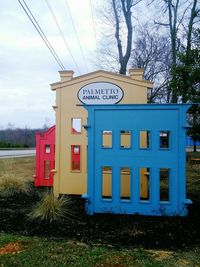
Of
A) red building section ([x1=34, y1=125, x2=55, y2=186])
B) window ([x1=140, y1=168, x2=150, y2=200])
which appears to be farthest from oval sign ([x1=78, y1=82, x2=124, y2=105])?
red building section ([x1=34, y1=125, x2=55, y2=186])

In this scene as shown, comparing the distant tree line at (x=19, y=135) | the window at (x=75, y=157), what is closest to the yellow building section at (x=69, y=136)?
the window at (x=75, y=157)

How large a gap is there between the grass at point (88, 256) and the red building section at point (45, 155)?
5243 mm

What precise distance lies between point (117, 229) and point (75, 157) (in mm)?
3067

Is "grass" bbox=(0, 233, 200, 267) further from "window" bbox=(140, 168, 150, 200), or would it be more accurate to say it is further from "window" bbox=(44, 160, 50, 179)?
"window" bbox=(44, 160, 50, 179)

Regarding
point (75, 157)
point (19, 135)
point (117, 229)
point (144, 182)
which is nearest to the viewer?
point (117, 229)

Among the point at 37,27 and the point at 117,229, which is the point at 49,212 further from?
the point at 37,27

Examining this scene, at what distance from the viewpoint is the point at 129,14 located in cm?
1739

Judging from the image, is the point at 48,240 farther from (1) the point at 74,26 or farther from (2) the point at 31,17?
(1) the point at 74,26

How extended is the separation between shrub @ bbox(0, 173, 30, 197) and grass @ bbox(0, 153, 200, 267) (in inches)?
75.7

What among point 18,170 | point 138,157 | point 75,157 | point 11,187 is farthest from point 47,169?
point 138,157

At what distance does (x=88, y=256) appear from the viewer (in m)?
3.47

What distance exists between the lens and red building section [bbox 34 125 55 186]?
9117mm

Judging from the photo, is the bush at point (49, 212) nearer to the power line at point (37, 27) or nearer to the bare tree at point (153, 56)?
the power line at point (37, 27)

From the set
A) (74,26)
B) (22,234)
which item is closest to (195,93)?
(74,26)
